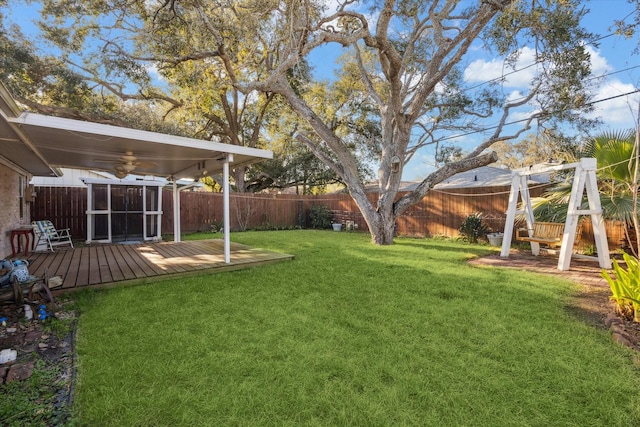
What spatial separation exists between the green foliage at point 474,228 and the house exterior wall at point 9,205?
439 inches

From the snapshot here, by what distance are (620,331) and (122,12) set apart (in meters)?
12.2

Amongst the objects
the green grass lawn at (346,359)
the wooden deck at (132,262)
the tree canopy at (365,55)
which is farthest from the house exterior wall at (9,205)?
the tree canopy at (365,55)

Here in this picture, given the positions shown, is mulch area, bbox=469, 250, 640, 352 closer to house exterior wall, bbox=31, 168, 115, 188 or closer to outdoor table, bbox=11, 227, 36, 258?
outdoor table, bbox=11, 227, 36, 258

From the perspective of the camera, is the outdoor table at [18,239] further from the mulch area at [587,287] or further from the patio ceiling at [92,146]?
the mulch area at [587,287]

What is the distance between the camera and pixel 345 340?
2.55 m

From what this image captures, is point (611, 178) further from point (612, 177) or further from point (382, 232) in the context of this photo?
point (382, 232)

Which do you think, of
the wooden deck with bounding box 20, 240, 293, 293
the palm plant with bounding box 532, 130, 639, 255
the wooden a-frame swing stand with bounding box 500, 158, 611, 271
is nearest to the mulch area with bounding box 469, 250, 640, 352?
the wooden a-frame swing stand with bounding box 500, 158, 611, 271

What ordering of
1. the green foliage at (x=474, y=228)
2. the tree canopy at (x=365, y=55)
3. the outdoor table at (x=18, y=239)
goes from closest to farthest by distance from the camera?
the outdoor table at (x=18, y=239) → the tree canopy at (x=365, y=55) → the green foliage at (x=474, y=228)

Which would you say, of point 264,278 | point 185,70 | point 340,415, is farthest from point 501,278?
point 185,70

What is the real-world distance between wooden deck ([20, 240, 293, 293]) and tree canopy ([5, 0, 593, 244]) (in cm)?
425

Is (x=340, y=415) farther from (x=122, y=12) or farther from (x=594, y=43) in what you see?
(x=122, y=12)

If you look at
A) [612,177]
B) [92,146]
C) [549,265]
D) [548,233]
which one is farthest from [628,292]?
[92,146]

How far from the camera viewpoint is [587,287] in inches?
163

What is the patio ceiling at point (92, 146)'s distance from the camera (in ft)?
11.2
